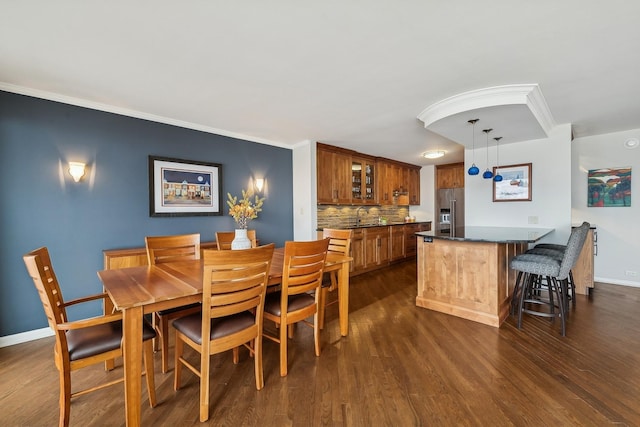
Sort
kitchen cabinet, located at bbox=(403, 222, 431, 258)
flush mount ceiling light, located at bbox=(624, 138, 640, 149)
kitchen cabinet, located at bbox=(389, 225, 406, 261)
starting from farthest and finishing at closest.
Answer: kitchen cabinet, located at bbox=(403, 222, 431, 258), kitchen cabinet, located at bbox=(389, 225, 406, 261), flush mount ceiling light, located at bbox=(624, 138, 640, 149)

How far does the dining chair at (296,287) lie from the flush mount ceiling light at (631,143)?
5323 mm

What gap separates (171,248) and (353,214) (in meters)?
4.06

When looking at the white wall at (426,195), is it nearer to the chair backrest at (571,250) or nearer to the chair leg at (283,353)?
the chair backrest at (571,250)

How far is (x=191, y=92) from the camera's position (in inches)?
113

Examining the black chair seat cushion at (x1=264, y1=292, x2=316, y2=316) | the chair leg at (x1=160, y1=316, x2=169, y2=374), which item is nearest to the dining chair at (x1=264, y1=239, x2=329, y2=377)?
the black chair seat cushion at (x1=264, y1=292, x2=316, y2=316)

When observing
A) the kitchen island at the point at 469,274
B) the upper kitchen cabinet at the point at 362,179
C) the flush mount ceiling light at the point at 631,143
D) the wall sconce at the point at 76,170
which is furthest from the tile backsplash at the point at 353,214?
the flush mount ceiling light at the point at 631,143

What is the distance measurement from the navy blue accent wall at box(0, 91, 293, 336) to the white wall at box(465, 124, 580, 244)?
4613mm

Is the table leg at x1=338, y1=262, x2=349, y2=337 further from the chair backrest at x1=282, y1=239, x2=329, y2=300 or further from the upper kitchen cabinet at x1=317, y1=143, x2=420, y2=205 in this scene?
the upper kitchen cabinet at x1=317, y1=143, x2=420, y2=205

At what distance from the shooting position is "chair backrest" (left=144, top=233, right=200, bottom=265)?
2.58 metres

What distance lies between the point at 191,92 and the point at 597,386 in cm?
421

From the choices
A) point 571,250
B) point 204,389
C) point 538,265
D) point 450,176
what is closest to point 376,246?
point 538,265

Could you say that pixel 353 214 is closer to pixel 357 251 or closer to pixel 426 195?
pixel 357 251

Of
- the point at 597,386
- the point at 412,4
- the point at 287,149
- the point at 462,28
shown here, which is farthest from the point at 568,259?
the point at 287,149

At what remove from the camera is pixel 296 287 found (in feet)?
7.23
